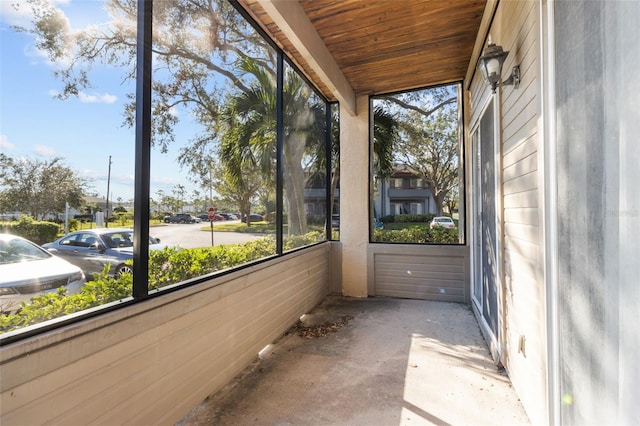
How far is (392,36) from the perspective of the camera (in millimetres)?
3182

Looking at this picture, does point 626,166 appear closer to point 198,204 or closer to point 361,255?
point 198,204

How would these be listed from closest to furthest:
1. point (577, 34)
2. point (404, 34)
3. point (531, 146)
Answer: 1. point (577, 34)
2. point (531, 146)
3. point (404, 34)

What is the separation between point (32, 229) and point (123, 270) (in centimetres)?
46

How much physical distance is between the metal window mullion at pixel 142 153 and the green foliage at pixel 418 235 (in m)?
3.56

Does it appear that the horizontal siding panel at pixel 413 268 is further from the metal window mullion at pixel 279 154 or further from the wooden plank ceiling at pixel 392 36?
the wooden plank ceiling at pixel 392 36

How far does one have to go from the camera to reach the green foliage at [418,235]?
172 inches

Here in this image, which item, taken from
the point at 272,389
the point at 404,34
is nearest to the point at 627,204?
the point at 272,389

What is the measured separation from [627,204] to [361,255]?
12.5ft

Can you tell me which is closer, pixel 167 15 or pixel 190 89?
pixel 167 15

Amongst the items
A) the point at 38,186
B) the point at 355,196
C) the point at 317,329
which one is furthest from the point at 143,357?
the point at 355,196

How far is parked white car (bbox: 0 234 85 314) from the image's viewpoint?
3.70 ft

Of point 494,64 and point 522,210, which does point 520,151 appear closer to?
point 522,210

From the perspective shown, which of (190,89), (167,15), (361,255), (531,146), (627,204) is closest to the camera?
(627,204)

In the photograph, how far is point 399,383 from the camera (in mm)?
2264
